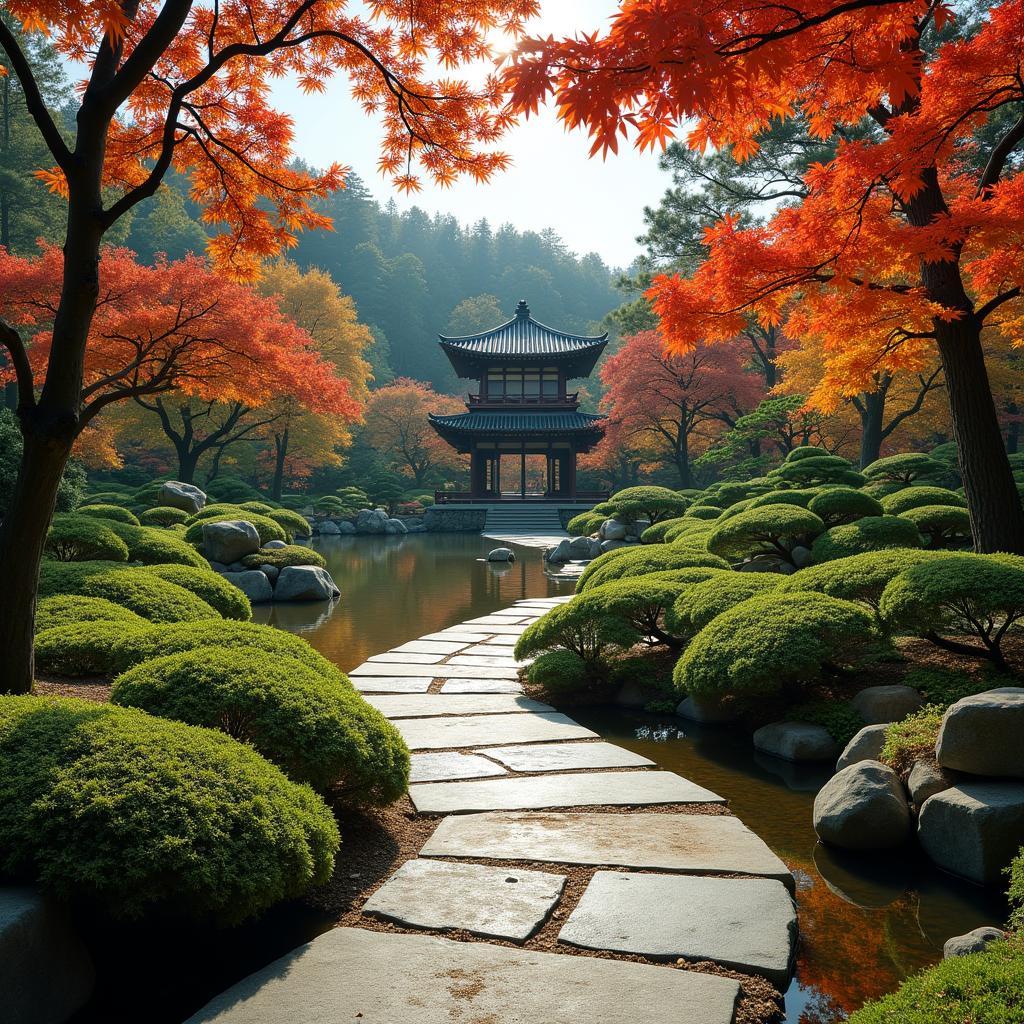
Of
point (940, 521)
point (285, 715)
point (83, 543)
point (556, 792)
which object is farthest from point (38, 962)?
point (940, 521)

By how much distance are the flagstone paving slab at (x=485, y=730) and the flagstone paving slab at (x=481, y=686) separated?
2.19 ft

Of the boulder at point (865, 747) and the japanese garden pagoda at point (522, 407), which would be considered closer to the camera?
the boulder at point (865, 747)

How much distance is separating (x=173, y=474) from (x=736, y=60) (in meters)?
29.4

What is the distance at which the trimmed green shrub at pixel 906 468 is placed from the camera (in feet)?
42.5

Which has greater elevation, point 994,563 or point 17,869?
point 994,563

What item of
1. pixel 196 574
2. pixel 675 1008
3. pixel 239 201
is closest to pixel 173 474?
pixel 196 574

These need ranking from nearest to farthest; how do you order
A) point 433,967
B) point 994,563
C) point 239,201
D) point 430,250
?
1. point 433,967
2. point 994,563
3. point 239,201
4. point 430,250

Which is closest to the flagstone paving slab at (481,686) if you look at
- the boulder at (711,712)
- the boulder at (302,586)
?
the boulder at (711,712)

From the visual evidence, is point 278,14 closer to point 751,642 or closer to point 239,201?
point 239,201

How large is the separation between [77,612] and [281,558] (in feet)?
22.3

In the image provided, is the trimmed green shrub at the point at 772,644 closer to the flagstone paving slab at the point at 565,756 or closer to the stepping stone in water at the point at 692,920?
the flagstone paving slab at the point at 565,756

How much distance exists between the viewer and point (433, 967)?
84.9 inches

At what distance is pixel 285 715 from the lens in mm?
3082

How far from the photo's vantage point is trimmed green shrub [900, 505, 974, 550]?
8367 millimetres
